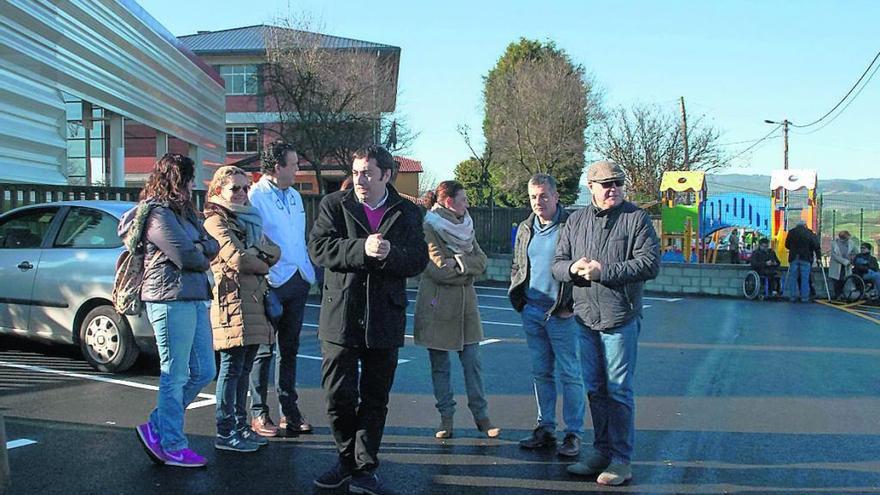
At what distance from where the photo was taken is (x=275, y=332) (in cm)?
570

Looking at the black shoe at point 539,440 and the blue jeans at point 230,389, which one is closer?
the blue jeans at point 230,389

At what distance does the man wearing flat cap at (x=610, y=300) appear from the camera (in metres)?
4.82

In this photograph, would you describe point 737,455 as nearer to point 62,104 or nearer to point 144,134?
point 62,104

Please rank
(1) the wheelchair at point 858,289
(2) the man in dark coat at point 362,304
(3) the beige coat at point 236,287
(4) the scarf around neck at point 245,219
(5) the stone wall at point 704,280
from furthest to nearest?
(5) the stone wall at point 704,280
(1) the wheelchair at point 858,289
(4) the scarf around neck at point 245,219
(3) the beige coat at point 236,287
(2) the man in dark coat at point 362,304

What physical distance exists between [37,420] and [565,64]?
1547 inches

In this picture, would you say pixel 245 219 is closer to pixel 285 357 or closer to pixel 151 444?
pixel 285 357

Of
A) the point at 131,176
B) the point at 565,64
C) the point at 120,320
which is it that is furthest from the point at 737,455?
the point at 565,64

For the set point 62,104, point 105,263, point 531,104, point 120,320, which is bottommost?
point 120,320

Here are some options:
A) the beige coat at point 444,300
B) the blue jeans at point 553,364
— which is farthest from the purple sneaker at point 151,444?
the blue jeans at point 553,364

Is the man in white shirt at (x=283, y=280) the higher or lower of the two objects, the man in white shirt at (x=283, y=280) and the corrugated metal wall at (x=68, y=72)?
the lower

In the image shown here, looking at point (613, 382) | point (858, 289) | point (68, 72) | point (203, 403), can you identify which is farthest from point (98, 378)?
point (858, 289)

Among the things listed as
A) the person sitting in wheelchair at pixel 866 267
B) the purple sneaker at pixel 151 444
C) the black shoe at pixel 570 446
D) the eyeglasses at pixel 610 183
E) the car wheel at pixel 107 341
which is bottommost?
the black shoe at pixel 570 446

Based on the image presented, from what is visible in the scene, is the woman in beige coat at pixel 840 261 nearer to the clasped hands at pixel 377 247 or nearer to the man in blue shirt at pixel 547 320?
the man in blue shirt at pixel 547 320

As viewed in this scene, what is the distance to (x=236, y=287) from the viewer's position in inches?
213
